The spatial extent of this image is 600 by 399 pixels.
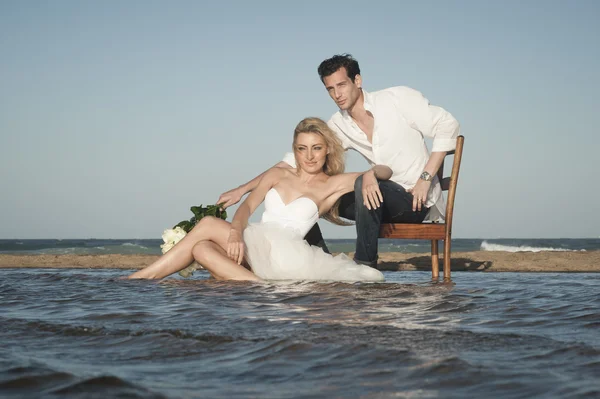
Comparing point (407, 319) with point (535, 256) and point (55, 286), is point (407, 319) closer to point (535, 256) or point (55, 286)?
point (55, 286)

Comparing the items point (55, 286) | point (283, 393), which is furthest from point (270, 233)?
point (283, 393)

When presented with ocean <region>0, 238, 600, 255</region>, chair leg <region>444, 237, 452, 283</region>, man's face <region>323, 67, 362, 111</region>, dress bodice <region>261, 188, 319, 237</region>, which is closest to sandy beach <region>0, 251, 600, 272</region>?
chair leg <region>444, 237, 452, 283</region>

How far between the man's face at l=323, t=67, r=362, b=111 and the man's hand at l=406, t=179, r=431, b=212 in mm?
896

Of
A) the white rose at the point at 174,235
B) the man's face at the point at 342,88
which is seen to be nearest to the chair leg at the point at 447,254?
the man's face at the point at 342,88

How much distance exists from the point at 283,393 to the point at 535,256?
7404mm

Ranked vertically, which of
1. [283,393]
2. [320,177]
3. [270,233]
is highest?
[320,177]

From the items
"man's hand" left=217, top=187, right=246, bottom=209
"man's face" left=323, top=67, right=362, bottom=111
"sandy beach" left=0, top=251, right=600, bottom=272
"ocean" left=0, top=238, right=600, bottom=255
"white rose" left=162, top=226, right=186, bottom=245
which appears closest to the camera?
"man's face" left=323, top=67, right=362, bottom=111

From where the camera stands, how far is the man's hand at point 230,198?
17.9 feet

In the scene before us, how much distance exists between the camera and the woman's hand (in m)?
4.82

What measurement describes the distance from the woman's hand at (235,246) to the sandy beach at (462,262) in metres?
3.63

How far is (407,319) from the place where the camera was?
309 centimetres

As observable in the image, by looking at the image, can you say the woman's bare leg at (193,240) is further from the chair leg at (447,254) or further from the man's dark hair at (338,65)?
the chair leg at (447,254)

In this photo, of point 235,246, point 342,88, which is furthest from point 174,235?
point 342,88

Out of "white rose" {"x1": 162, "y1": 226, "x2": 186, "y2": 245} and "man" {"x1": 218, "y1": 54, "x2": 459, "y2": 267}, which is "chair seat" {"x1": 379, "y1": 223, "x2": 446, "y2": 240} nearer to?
"man" {"x1": 218, "y1": 54, "x2": 459, "y2": 267}
